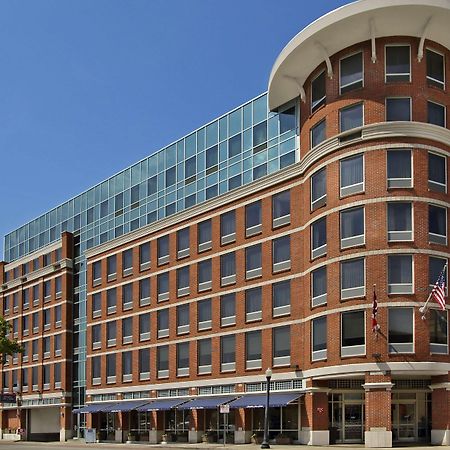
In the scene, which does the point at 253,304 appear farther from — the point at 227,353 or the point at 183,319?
the point at 183,319

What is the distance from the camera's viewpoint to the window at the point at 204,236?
219 ft

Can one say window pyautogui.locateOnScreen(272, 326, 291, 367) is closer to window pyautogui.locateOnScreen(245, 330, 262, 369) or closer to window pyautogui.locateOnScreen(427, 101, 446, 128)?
window pyautogui.locateOnScreen(245, 330, 262, 369)

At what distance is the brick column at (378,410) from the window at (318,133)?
1542 cm

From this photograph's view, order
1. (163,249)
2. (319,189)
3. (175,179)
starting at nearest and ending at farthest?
(319,189) < (175,179) < (163,249)

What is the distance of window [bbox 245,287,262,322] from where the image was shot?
2363 inches

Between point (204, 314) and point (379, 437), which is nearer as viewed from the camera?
point (379, 437)

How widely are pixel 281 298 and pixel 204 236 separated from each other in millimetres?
11798

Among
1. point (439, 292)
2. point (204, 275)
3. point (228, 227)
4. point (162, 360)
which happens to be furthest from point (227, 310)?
point (439, 292)

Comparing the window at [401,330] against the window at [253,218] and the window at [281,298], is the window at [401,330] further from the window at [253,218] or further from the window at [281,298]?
the window at [253,218]

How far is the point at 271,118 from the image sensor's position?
60.9m

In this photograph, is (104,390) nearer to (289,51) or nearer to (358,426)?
(358,426)

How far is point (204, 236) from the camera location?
221 ft

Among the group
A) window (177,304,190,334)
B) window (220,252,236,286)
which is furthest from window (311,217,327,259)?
window (177,304,190,334)

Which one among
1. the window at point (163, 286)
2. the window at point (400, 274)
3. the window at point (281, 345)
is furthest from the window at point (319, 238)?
the window at point (163, 286)
